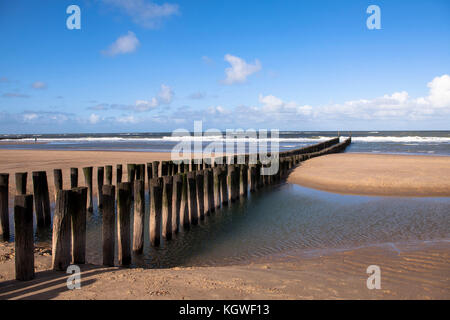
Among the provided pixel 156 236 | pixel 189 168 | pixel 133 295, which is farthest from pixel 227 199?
pixel 133 295

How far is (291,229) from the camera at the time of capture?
7.83 m

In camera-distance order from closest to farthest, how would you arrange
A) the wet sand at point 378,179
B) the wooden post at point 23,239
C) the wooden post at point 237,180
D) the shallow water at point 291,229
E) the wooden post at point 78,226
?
1. the wooden post at point 23,239
2. the wooden post at point 78,226
3. the shallow water at point 291,229
4. the wooden post at point 237,180
5. the wet sand at point 378,179

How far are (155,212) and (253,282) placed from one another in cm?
298

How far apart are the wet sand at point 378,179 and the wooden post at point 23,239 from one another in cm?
1101

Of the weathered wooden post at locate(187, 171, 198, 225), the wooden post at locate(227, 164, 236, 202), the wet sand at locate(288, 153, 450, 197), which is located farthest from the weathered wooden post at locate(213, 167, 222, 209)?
the wet sand at locate(288, 153, 450, 197)

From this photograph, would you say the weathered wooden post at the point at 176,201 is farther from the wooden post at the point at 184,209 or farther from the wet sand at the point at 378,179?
the wet sand at the point at 378,179

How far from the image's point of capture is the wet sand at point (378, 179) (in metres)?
12.2

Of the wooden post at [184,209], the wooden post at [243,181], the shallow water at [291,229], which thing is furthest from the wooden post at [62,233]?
the wooden post at [243,181]

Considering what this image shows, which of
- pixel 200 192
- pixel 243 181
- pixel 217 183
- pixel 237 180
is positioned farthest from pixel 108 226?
pixel 243 181

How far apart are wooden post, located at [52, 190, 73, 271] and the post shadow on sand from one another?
0.52 ft

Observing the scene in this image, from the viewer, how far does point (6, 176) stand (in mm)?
7027

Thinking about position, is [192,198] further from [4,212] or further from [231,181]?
[4,212]
